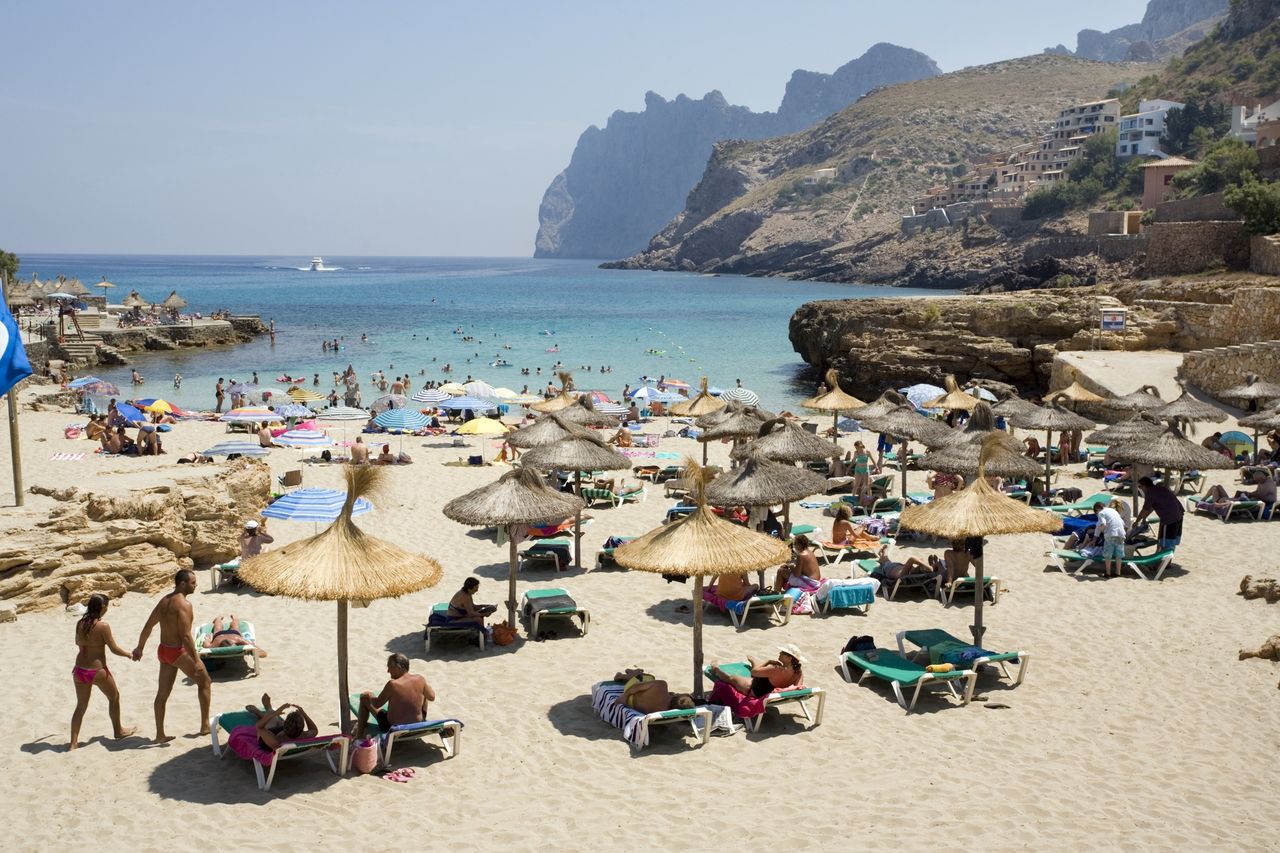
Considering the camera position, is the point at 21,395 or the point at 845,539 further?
the point at 21,395

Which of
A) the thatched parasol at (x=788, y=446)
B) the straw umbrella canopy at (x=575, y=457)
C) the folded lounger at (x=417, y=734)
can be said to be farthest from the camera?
the thatched parasol at (x=788, y=446)

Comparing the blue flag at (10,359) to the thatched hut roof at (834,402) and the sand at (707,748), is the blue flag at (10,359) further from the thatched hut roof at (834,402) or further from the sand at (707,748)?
the thatched hut roof at (834,402)

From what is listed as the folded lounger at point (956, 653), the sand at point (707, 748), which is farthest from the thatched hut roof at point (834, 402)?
the folded lounger at point (956, 653)

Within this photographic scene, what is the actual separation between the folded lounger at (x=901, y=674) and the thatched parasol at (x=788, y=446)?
16.0 feet

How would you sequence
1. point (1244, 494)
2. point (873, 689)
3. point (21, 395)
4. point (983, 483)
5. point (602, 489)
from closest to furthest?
point (873, 689)
point (983, 483)
point (1244, 494)
point (602, 489)
point (21, 395)

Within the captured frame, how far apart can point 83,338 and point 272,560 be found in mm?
46730

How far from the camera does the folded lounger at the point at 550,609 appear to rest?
31.5 ft

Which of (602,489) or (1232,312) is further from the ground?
(1232,312)

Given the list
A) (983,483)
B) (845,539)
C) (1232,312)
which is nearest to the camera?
(983,483)

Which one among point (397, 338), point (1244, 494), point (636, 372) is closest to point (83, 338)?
point (397, 338)

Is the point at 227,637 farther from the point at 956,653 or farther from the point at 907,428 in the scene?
the point at 907,428

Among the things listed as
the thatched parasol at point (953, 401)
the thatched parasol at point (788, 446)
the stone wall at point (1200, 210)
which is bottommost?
the thatched parasol at point (953, 401)

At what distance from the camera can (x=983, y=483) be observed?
28.9 feet

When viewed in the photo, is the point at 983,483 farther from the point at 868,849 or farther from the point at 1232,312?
the point at 1232,312
